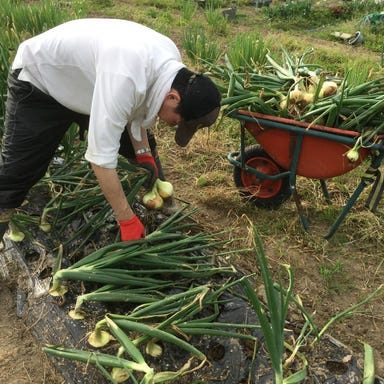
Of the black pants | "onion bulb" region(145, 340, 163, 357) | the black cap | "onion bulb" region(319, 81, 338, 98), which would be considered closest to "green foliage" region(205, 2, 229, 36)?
"onion bulb" region(319, 81, 338, 98)

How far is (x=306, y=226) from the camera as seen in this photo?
101 inches

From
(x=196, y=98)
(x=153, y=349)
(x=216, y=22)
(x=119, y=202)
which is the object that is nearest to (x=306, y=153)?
(x=196, y=98)

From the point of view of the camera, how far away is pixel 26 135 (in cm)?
198

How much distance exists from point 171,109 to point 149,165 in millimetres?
684

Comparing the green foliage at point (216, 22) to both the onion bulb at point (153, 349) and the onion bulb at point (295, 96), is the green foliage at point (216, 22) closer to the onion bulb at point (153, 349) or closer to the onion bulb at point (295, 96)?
the onion bulb at point (295, 96)

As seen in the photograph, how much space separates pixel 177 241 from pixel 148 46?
2.56 feet

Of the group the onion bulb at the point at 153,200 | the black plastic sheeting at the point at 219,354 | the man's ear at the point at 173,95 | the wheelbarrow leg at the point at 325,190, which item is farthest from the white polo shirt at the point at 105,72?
the wheelbarrow leg at the point at 325,190

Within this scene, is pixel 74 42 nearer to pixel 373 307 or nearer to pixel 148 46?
pixel 148 46

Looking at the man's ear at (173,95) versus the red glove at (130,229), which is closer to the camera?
the man's ear at (173,95)

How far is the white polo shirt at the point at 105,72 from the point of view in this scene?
1.58 metres

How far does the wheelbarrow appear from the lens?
2.25 m

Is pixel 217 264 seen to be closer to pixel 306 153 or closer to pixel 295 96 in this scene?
pixel 306 153

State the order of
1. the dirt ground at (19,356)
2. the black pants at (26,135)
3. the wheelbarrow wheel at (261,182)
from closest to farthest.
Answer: the dirt ground at (19,356) → the black pants at (26,135) → the wheelbarrow wheel at (261,182)

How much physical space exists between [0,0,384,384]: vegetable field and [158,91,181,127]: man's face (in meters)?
0.47
